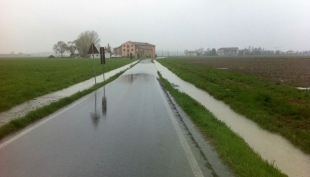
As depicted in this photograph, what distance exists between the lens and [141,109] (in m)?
10.1

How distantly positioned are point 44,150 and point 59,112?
421 cm

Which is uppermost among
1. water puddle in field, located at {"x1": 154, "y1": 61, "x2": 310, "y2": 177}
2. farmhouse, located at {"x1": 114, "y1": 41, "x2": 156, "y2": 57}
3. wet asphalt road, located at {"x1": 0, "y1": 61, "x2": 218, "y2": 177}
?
farmhouse, located at {"x1": 114, "y1": 41, "x2": 156, "y2": 57}

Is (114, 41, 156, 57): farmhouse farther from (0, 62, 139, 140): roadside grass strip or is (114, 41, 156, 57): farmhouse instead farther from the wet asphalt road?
the wet asphalt road

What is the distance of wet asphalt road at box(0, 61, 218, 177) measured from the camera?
181 inches

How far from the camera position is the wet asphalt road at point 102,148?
4602mm

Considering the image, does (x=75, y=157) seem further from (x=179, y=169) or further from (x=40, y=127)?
(x=40, y=127)

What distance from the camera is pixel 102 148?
567 centimetres

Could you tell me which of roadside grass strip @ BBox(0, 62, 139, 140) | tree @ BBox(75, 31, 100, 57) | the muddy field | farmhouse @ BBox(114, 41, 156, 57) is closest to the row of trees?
tree @ BBox(75, 31, 100, 57)

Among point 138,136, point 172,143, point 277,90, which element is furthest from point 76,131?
point 277,90

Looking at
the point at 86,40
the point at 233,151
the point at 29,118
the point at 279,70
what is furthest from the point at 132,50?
the point at 233,151

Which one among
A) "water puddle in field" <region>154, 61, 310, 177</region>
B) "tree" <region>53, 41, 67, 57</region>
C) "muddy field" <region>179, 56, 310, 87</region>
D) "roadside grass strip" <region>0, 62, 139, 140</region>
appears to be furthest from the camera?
"tree" <region>53, 41, 67, 57</region>

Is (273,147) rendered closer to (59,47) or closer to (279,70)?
(279,70)

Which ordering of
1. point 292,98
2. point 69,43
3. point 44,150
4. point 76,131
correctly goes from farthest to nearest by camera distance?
point 69,43 < point 292,98 < point 76,131 < point 44,150

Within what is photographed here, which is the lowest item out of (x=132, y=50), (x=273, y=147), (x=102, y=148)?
(x=273, y=147)
